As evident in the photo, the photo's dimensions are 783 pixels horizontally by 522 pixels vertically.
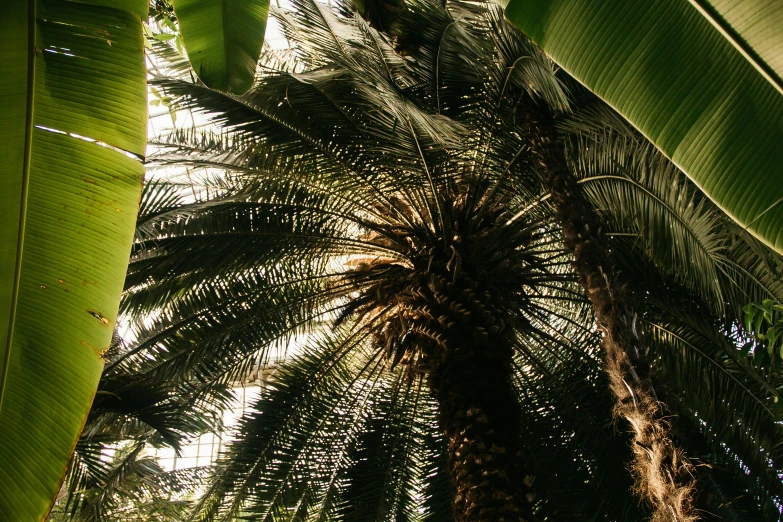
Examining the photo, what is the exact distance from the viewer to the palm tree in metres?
6.16

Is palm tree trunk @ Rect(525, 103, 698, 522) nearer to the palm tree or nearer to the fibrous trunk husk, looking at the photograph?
the palm tree

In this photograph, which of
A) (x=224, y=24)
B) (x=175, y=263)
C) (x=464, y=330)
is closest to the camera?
(x=224, y=24)

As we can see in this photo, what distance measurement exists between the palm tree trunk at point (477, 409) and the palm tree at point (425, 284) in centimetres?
2

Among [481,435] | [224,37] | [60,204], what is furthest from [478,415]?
[60,204]

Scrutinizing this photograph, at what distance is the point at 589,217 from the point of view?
5.29 metres

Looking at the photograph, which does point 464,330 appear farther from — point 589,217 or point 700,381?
point 700,381

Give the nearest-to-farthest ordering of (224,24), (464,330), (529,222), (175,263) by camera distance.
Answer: (224,24) < (464,330) < (175,263) < (529,222)

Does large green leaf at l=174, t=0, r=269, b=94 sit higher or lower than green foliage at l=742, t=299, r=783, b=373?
higher

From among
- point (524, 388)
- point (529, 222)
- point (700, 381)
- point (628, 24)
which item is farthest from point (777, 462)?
point (628, 24)

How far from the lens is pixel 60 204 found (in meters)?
1.64

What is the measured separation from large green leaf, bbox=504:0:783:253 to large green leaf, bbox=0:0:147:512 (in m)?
0.95

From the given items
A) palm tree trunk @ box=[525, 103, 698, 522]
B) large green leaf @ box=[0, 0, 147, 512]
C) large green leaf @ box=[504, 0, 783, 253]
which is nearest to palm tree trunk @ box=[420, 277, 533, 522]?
palm tree trunk @ box=[525, 103, 698, 522]

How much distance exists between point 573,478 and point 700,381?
5.60ft

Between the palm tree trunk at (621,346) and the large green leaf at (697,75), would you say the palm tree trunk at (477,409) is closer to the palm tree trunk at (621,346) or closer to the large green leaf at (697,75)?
the palm tree trunk at (621,346)
